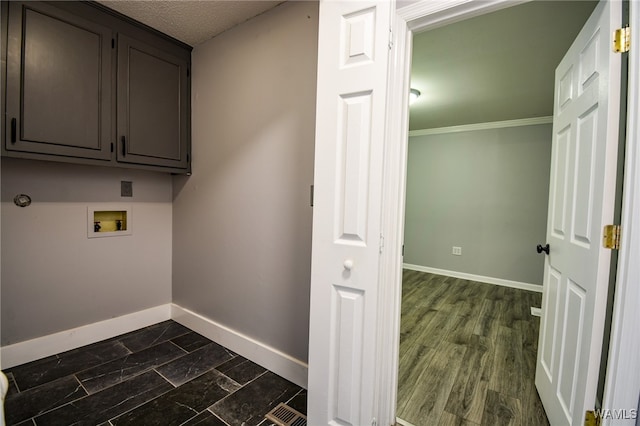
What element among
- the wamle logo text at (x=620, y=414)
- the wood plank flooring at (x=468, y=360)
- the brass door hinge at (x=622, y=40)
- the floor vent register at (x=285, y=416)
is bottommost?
the floor vent register at (x=285, y=416)

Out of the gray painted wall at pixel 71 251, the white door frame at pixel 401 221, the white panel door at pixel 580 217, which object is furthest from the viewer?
the gray painted wall at pixel 71 251

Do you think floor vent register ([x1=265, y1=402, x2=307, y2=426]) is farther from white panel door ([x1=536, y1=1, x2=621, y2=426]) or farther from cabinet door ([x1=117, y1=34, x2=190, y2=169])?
cabinet door ([x1=117, y1=34, x2=190, y2=169])

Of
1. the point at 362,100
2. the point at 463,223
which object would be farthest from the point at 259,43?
the point at 463,223

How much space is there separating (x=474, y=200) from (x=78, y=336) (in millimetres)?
4991

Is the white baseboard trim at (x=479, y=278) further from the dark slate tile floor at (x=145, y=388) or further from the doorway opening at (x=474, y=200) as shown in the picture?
the dark slate tile floor at (x=145, y=388)

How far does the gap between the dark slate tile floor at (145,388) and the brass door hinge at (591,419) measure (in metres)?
1.32

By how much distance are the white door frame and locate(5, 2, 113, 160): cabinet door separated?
2035 millimetres

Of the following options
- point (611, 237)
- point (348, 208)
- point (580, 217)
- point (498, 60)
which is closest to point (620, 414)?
point (611, 237)

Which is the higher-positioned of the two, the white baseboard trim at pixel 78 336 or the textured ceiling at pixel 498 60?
the textured ceiling at pixel 498 60

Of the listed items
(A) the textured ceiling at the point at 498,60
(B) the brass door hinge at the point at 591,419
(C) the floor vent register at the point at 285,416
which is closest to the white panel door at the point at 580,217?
(B) the brass door hinge at the point at 591,419

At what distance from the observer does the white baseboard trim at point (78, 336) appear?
1913mm

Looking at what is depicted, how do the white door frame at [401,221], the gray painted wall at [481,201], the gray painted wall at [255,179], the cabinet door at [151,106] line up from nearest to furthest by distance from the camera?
the white door frame at [401,221] → the gray painted wall at [255,179] → the cabinet door at [151,106] → the gray painted wall at [481,201]

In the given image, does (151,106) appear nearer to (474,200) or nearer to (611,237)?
(611,237)

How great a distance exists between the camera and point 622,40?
103cm
